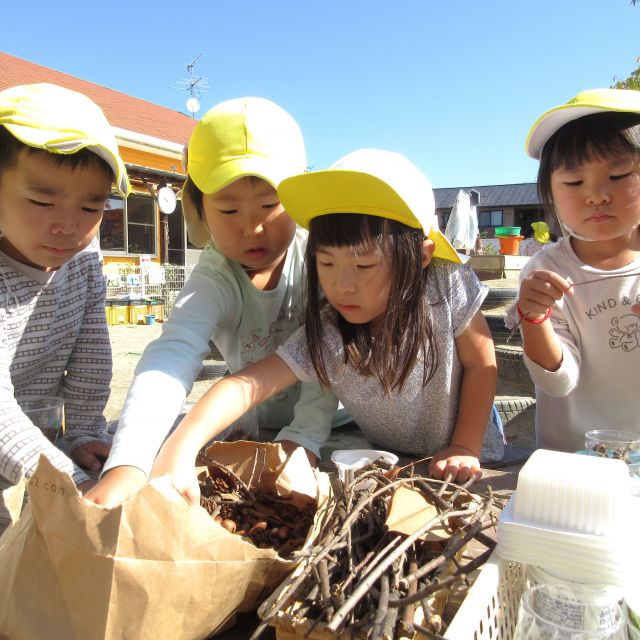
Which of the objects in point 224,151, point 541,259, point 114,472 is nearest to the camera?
point 114,472

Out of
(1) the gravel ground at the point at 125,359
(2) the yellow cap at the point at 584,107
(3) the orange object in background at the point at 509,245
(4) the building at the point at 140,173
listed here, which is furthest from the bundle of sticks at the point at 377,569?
(3) the orange object in background at the point at 509,245

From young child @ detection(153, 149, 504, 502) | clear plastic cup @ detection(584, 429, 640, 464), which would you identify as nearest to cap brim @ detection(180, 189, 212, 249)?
young child @ detection(153, 149, 504, 502)

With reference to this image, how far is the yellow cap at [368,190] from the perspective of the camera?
124 centimetres

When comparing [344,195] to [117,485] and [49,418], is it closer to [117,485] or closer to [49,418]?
[117,485]

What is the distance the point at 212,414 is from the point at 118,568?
2.01ft

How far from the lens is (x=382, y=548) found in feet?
2.65

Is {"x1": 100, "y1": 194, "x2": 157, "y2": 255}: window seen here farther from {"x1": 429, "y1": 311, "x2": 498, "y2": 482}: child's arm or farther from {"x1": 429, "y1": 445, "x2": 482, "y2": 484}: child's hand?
{"x1": 429, "y1": 445, "x2": 482, "y2": 484}: child's hand

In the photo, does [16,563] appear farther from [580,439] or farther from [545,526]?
[580,439]

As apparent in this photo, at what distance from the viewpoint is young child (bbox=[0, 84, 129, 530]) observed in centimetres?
129

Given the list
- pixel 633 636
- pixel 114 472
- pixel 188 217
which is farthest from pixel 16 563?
pixel 188 217

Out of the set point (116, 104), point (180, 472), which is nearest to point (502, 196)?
point (116, 104)

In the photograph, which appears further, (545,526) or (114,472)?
(114,472)

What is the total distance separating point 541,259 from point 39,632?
1.55 m

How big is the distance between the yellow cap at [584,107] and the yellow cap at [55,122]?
1.08 meters
